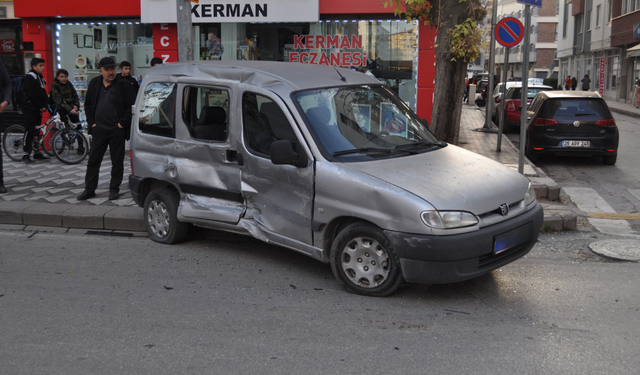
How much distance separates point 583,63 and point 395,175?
5099cm

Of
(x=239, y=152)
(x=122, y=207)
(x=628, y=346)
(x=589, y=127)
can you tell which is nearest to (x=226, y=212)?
(x=239, y=152)

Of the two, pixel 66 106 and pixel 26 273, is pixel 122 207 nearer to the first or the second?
pixel 26 273

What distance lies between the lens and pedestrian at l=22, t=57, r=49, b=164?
37.3 ft

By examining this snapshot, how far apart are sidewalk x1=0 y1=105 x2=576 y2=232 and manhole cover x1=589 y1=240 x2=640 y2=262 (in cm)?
68

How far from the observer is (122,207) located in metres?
7.76

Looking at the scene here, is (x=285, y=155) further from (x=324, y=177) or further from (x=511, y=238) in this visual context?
(x=511, y=238)

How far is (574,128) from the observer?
12234mm

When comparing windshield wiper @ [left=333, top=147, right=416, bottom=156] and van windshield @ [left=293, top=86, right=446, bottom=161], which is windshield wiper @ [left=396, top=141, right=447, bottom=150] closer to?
van windshield @ [left=293, top=86, right=446, bottom=161]

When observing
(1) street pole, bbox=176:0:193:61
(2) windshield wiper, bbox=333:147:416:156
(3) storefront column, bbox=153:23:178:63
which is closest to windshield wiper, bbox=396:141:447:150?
(2) windshield wiper, bbox=333:147:416:156

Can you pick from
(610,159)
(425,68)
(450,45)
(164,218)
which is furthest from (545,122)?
(164,218)

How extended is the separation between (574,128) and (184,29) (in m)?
7.65

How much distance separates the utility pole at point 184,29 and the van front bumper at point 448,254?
492cm

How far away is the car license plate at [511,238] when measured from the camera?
4730 millimetres

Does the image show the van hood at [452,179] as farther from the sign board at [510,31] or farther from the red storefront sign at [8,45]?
the red storefront sign at [8,45]
